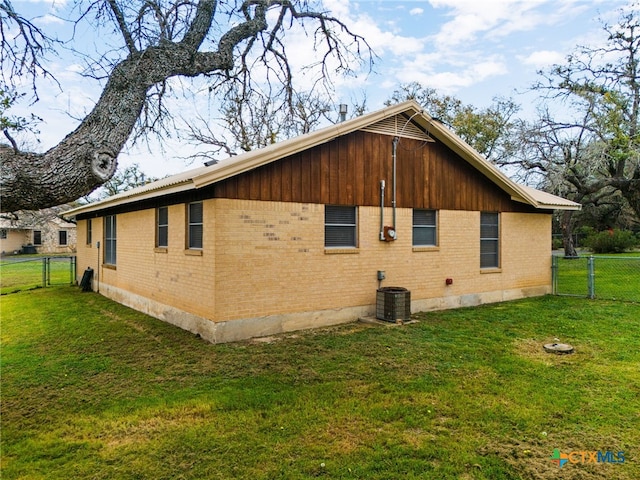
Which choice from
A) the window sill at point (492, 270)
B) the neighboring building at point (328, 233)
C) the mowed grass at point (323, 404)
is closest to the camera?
the mowed grass at point (323, 404)

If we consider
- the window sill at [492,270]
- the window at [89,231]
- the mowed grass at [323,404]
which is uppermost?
the window at [89,231]

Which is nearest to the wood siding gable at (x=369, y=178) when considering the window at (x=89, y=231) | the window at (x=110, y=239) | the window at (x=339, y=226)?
the window at (x=339, y=226)

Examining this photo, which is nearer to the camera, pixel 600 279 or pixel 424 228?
pixel 424 228

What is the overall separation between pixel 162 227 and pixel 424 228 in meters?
6.34

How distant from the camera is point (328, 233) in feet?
29.1

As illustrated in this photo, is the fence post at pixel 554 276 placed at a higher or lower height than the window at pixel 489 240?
lower

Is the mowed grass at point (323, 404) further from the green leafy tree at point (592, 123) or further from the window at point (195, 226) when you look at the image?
the green leafy tree at point (592, 123)

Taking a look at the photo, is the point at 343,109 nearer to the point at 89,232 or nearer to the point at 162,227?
the point at 162,227

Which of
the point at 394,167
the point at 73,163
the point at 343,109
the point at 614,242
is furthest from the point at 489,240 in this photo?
the point at 614,242

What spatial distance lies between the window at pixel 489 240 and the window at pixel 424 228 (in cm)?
188

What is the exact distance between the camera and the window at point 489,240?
38.0 ft

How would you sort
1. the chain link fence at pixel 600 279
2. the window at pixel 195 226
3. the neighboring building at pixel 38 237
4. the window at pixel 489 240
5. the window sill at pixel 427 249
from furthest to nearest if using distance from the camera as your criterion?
the neighboring building at pixel 38 237 < the chain link fence at pixel 600 279 < the window at pixel 489 240 < the window sill at pixel 427 249 < the window at pixel 195 226

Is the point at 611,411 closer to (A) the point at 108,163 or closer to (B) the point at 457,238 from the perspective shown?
(A) the point at 108,163

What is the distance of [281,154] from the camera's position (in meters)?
7.79
